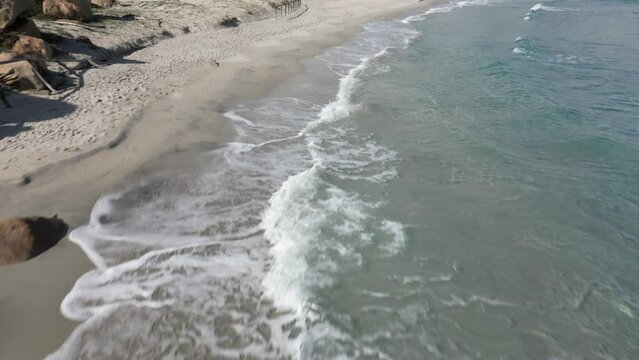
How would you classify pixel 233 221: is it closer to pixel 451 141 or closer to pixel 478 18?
pixel 451 141

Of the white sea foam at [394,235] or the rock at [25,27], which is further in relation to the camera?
the rock at [25,27]

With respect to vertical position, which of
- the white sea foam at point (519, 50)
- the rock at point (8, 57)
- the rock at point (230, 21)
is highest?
the rock at point (8, 57)

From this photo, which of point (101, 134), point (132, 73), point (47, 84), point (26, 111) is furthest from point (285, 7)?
point (101, 134)

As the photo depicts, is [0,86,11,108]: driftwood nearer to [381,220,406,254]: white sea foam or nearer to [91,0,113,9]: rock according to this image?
[381,220,406,254]: white sea foam

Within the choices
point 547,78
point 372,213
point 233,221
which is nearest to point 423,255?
point 372,213

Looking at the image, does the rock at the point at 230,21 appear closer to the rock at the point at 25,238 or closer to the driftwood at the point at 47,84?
the driftwood at the point at 47,84

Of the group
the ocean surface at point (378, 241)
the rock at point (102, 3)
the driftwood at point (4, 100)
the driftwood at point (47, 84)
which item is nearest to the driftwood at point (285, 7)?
the rock at point (102, 3)
